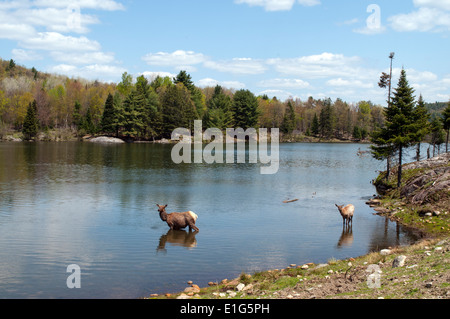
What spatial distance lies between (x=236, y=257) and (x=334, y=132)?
524 feet

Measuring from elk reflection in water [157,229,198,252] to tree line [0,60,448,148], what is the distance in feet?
314

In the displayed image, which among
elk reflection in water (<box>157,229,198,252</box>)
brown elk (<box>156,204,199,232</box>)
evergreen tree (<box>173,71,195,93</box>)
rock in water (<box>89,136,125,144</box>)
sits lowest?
elk reflection in water (<box>157,229,198,252</box>)

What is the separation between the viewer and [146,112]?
387 ft

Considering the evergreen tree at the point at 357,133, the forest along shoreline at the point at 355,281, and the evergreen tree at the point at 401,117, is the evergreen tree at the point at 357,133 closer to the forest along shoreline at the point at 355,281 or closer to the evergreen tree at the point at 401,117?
the evergreen tree at the point at 401,117

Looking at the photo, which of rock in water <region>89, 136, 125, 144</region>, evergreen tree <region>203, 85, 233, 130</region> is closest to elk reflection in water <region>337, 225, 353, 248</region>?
rock in water <region>89, 136, 125, 144</region>

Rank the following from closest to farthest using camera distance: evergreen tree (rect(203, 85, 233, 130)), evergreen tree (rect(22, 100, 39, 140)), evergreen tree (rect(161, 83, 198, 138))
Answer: evergreen tree (rect(22, 100, 39, 140))
evergreen tree (rect(161, 83, 198, 138))
evergreen tree (rect(203, 85, 233, 130))

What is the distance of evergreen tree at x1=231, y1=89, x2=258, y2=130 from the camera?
455 feet

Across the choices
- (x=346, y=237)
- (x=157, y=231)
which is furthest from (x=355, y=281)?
(x=157, y=231)

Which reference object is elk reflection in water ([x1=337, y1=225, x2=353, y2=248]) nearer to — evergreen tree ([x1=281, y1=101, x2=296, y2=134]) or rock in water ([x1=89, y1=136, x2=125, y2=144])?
rock in water ([x1=89, y1=136, x2=125, y2=144])

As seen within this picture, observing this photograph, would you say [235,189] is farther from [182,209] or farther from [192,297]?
[192,297]

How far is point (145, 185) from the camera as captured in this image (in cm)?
3816

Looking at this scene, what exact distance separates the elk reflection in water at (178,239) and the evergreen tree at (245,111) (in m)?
119

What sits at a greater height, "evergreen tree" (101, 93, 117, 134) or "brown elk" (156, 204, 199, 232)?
"evergreen tree" (101, 93, 117, 134)

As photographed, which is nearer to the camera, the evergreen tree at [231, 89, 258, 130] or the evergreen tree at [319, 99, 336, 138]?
the evergreen tree at [231, 89, 258, 130]
